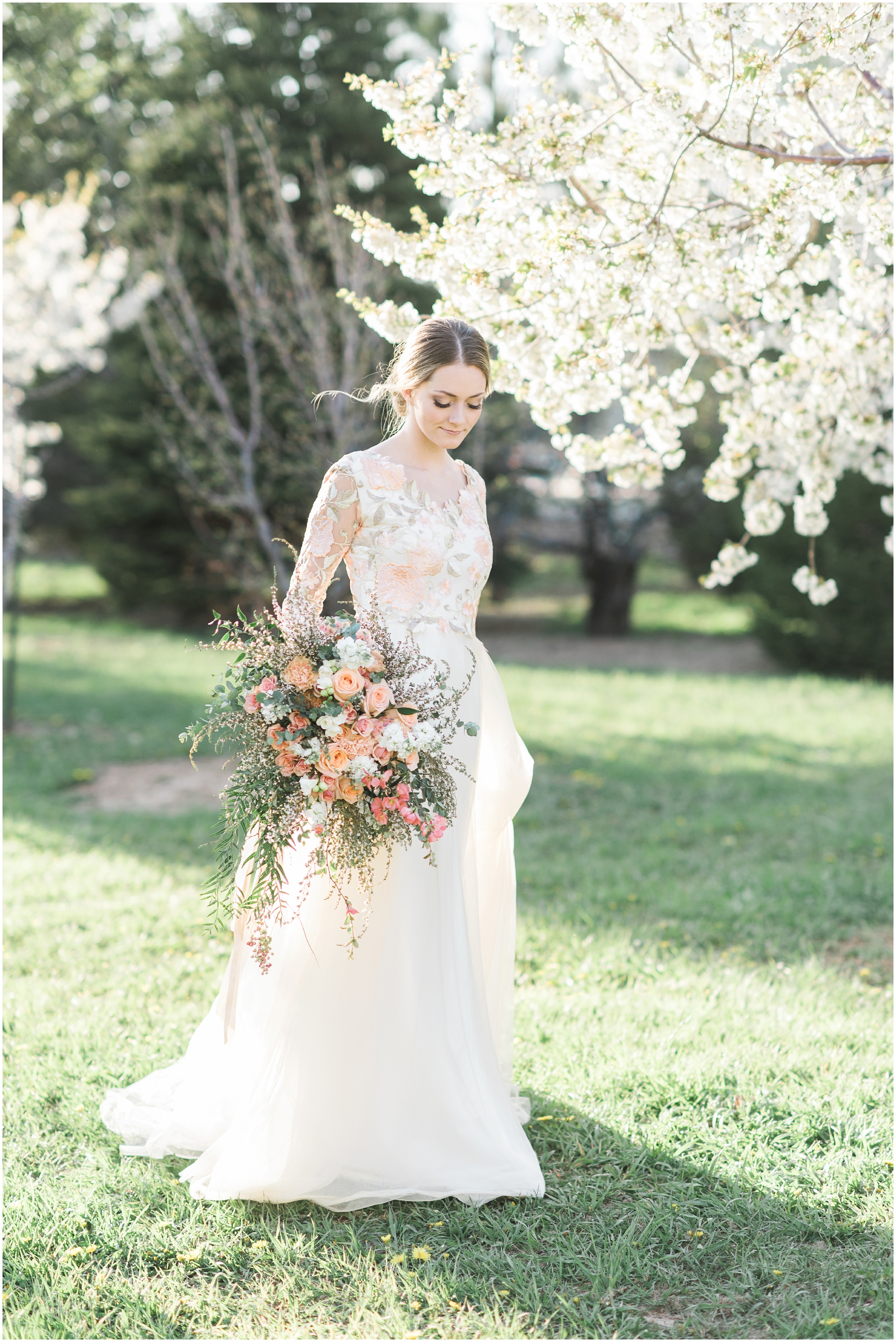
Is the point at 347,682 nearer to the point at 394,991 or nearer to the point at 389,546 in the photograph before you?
the point at 389,546

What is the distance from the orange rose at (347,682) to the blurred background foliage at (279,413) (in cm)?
696

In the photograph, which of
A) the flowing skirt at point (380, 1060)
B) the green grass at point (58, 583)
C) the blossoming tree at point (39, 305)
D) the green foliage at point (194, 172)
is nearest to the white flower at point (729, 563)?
the flowing skirt at point (380, 1060)

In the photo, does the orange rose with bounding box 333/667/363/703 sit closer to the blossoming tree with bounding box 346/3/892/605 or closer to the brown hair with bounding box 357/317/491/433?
the brown hair with bounding box 357/317/491/433

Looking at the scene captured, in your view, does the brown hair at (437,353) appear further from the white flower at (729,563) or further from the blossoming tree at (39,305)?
the blossoming tree at (39,305)

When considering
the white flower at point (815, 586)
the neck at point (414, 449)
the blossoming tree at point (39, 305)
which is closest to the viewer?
the neck at point (414, 449)

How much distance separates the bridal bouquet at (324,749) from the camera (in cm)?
256

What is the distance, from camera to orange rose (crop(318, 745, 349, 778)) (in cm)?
252

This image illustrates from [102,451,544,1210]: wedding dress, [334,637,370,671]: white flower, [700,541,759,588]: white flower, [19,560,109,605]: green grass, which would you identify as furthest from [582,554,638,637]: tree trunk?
[334,637,370,671]: white flower

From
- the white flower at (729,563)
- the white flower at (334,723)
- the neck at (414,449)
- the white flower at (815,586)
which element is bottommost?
the white flower at (334,723)

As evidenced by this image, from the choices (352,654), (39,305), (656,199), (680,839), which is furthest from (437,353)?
(39,305)

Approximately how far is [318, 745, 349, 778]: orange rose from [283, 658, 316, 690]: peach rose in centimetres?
16

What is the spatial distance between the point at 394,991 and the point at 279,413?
1149 centimetres

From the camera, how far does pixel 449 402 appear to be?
297 cm

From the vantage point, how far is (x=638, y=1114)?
11.0 feet
